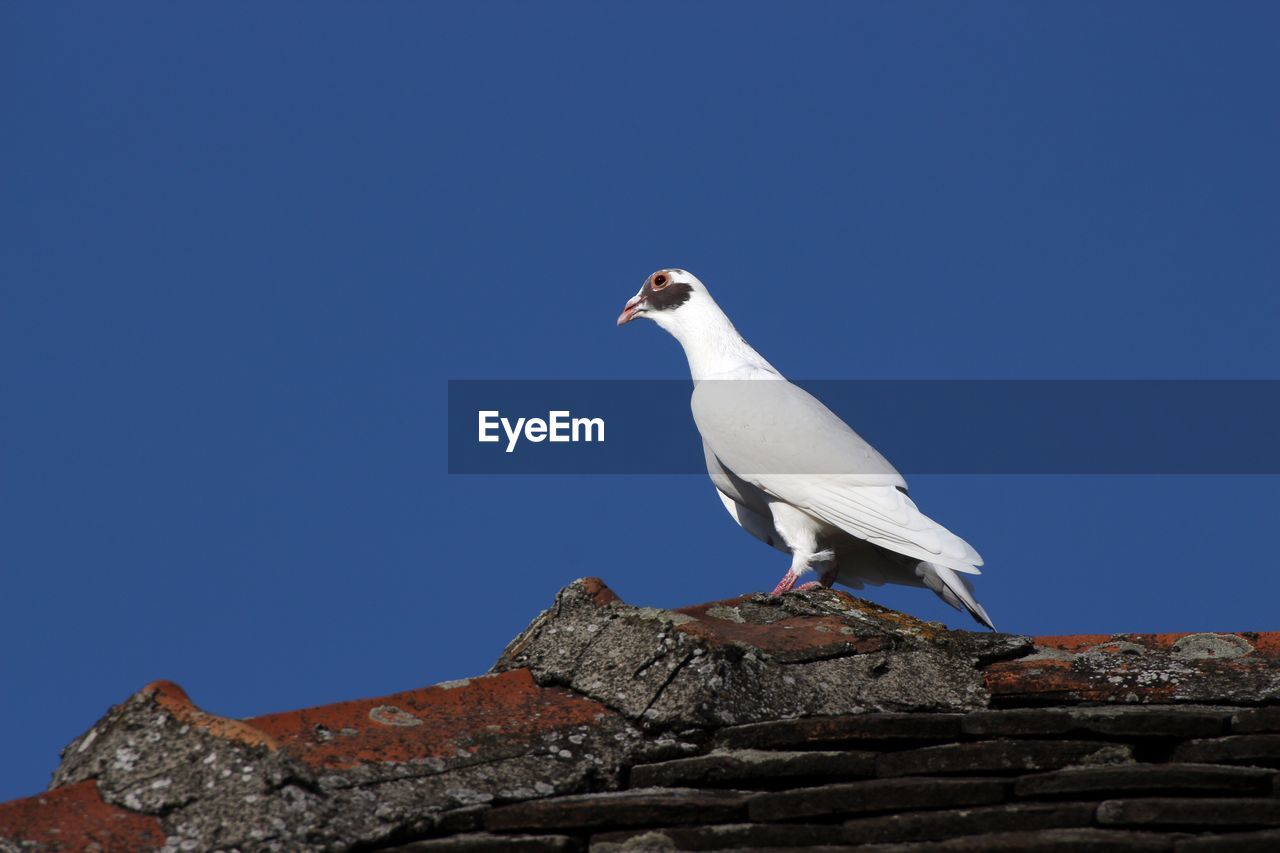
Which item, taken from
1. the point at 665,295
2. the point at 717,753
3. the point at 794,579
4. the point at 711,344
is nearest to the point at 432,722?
the point at 717,753

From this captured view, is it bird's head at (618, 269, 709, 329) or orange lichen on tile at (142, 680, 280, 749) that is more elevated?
bird's head at (618, 269, 709, 329)

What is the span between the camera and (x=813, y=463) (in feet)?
24.7

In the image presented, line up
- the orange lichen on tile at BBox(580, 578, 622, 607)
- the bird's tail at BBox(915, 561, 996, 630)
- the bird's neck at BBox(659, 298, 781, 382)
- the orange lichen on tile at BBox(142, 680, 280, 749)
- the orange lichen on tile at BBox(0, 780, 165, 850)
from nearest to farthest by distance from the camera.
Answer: the orange lichen on tile at BBox(0, 780, 165, 850), the orange lichen on tile at BBox(142, 680, 280, 749), the orange lichen on tile at BBox(580, 578, 622, 607), the bird's tail at BBox(915, 561, 996, 630), the bird's neck at BBox(659, 298, 781, 382)

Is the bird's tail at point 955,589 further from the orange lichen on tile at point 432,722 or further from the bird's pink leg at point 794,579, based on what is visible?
the orange lichen on tile at point 432,722

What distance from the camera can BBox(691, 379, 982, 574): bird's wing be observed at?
6.96m

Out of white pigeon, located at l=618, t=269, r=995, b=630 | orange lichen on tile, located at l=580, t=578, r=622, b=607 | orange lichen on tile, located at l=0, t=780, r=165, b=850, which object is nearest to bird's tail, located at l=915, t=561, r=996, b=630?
white pigeon, located at l=618, t=269, r=995, b=630

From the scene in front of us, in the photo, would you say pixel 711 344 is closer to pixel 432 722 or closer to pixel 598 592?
pixel 598 592

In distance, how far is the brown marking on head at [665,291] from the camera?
8.94 metres

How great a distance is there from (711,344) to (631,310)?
0.77m

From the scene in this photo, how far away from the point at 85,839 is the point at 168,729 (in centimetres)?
40

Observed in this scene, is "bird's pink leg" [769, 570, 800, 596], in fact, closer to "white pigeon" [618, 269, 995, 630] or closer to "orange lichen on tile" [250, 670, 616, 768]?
"white pigeon" [618, 269, 995, 630]

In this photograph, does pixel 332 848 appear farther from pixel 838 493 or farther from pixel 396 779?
pixel 838 493

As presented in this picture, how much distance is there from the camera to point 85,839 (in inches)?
127

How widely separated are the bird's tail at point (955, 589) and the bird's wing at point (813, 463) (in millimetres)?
185
